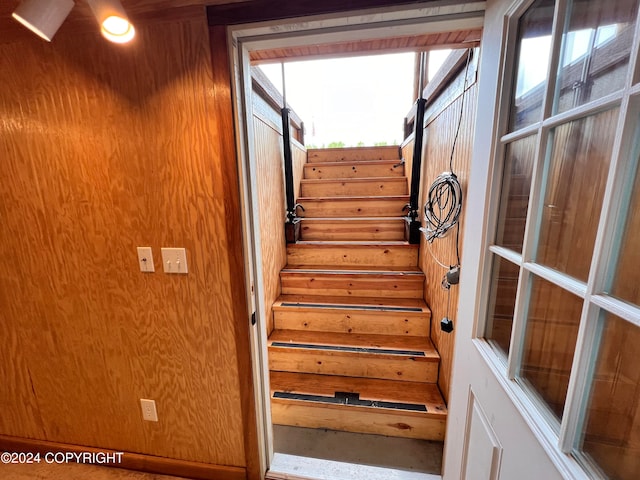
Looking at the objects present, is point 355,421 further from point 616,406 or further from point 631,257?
point 631,257

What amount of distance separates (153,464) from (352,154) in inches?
139

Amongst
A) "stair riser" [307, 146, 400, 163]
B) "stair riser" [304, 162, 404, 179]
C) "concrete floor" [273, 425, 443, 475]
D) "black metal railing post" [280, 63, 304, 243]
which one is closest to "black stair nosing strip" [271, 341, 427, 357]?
"concrete floor" [273, 425, 443, 475]

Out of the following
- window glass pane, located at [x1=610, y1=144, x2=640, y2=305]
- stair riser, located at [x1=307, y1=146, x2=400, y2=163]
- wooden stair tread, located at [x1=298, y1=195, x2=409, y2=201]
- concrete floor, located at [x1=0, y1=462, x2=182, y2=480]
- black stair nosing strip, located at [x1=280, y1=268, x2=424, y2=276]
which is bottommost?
concrete floor, located at [x1=0, y1=462, x2=182, y2=480]

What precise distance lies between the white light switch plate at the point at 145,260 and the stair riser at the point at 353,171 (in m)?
2.66

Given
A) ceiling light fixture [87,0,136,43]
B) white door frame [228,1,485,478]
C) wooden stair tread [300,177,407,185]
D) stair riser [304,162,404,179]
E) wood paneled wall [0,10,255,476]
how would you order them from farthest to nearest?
stair riser [304,162,404,179]
wooden stair tread [300,177,407,185]
wood paneled wall [0,10,255,476]
white door frame [228,1,485,478]
ceiling light fixture [87,0,136,43]

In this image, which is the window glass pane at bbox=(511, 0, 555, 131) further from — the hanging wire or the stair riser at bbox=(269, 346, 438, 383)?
the stair riser at bbox=(269, 346, 438, 383)

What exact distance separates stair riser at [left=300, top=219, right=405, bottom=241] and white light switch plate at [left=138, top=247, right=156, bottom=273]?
1.86 meters

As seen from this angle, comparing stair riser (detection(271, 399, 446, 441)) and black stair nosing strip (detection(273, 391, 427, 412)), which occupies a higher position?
black stair nosing strip (detection(273, 391, 427, 412))

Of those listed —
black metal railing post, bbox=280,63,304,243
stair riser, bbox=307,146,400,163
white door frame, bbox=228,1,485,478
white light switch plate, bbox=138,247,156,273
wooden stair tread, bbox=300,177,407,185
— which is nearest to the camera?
white door frame, bbox=228,1,485,478

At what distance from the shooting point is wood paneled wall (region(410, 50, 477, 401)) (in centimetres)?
145

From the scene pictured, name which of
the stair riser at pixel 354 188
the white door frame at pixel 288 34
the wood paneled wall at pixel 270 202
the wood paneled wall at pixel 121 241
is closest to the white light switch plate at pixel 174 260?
the wood paneled wall at pixel 121 241

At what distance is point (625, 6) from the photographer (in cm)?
45

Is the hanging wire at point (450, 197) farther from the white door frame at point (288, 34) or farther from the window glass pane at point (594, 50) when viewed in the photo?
the window glass pane at point (594, 50)

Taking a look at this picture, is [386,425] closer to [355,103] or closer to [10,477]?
[10,477]
